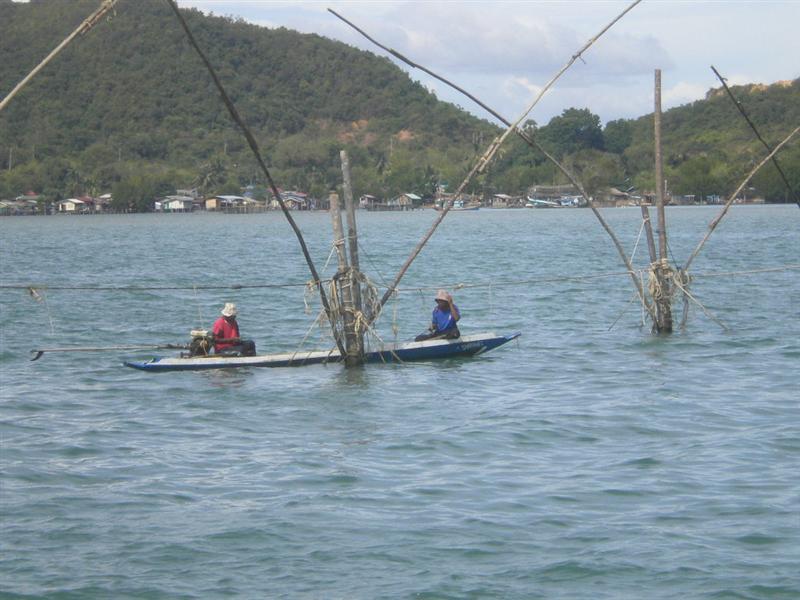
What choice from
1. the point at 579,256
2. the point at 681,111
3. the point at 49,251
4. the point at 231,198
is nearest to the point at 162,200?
the point at 231,198

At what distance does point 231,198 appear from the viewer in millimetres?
166625

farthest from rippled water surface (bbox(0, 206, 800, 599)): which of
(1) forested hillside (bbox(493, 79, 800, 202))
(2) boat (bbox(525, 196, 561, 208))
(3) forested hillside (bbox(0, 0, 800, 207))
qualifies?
(2) boat (bbox(525, 196, 561, 208))

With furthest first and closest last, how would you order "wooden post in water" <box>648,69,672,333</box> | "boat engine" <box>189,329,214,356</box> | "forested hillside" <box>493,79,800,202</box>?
"forested hillside" <box>493,79,800,202</box> → "wooden post in water" <box>648,69,672,333</box> → "boat engine" <box>189,329,214,356</box>

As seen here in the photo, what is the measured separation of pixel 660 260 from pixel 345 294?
17.6ft

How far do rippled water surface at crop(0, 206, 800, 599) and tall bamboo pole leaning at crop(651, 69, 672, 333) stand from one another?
48 centimetres

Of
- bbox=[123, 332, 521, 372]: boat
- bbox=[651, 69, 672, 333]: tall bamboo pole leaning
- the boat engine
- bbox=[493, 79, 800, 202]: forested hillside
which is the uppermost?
bbox=[493, 79, 800, 202]: forested hillside

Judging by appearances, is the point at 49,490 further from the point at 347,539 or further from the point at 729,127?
the point at 729,127

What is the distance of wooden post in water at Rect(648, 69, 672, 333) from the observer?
1930 centimetres

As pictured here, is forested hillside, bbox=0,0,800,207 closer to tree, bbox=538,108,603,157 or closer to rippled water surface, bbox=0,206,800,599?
tree, bbox=538,108,603,157

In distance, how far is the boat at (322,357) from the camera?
17375 millimetres

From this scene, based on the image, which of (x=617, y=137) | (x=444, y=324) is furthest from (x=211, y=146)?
(x=444, y=324)

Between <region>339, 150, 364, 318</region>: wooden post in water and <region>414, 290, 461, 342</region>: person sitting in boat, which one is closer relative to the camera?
<region>339, 150, 364, 318</region>: wooden post in water

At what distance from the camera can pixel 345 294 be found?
675 inches

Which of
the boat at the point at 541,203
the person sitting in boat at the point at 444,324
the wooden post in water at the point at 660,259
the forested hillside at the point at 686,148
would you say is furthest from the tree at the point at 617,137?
the person sitting in boat at the point at 444,324
